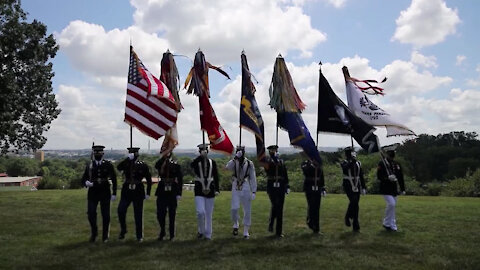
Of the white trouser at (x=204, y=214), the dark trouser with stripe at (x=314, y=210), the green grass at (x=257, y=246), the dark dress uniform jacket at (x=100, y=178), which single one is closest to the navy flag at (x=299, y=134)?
the dark trouser with stripe at (x=314, y=210)

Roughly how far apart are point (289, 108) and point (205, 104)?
225 centimetres

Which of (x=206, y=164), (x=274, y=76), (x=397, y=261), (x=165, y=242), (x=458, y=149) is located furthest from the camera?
(x=458, y=149)

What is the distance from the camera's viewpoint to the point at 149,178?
37.0 feet

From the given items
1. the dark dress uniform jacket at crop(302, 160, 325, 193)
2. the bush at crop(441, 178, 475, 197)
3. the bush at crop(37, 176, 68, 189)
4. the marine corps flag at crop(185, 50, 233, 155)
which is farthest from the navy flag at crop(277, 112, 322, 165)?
the bush at crop(37, 176, 68, 189)

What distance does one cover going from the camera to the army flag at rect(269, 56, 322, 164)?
39.1ft

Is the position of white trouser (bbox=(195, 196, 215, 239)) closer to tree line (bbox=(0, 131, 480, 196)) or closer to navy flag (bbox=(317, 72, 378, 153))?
navy flag (bbox=(317, 72, 378, 153))

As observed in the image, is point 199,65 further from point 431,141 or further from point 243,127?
point 431,141

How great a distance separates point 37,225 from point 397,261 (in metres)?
9.86

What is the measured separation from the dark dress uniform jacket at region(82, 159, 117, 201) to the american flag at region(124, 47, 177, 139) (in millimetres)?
1279

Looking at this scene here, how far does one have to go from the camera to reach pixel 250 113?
474 inches

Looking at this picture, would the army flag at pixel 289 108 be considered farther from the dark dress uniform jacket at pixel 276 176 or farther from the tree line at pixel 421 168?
the tree line at pixel 421 168

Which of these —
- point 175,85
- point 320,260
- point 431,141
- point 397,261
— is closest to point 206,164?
A: point 175,85

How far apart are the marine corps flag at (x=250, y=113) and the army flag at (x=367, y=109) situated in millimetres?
2670

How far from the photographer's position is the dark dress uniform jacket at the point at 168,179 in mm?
11250
